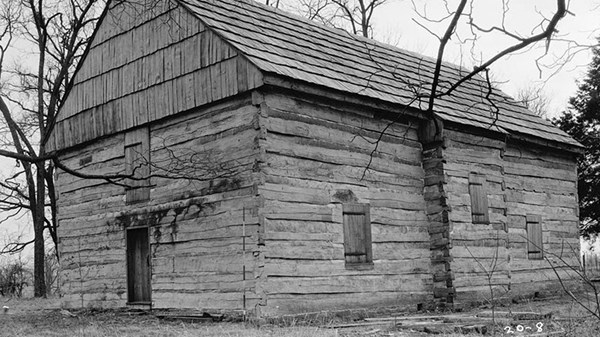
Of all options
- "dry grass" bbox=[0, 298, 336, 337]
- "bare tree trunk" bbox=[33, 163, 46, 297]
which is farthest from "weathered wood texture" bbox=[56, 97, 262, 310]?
"bare tree trunk" bbox=[33, 163, 46, 297]

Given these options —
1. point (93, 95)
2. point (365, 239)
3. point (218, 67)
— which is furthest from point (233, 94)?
point (93, 95)

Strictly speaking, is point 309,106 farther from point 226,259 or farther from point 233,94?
point 226,259

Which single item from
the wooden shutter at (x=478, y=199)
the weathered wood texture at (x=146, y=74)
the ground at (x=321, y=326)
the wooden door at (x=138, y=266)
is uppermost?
the weathered wood texture at (x=146, y=74)

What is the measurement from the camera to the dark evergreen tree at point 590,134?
106ft

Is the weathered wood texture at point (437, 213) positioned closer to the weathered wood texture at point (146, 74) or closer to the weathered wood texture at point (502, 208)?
the weathered wood texture at point (502, 208)

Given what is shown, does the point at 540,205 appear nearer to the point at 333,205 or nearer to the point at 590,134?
the point at 333,205

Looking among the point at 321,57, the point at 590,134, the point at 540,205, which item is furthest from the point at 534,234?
the point at 590,134

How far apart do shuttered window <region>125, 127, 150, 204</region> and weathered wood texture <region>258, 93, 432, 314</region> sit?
3287mm

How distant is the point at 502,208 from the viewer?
1772 cm

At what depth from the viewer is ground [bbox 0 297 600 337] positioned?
955 centimetres

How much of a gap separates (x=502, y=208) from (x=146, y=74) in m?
8.84

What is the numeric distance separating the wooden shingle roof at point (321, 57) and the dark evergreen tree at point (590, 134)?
1292 centimetres

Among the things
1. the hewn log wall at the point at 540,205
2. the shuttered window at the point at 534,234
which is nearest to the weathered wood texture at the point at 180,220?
the hewn log wall at the point at 540,205

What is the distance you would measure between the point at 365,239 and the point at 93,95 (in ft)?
22.9
